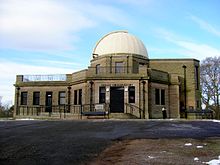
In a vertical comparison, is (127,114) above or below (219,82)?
below

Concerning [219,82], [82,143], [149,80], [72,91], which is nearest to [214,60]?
[219,82]

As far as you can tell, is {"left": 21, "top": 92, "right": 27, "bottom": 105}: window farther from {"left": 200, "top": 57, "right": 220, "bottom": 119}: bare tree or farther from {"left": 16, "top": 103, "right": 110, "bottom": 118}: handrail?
{"left": 200, "top": 57, "right": 220, "bottom": 119}: bare tree

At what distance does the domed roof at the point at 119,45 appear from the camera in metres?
37.9

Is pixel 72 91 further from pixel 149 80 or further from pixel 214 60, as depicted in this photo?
pixel 214 60

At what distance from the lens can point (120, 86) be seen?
104ft

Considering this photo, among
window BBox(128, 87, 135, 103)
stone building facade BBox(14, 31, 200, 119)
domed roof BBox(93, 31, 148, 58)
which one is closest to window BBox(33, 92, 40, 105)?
stone building facade BBox(14, 31, 200, 119)

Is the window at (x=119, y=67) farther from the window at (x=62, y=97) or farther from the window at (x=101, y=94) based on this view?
the window at (x=62, y=97)

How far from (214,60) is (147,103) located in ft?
79.9

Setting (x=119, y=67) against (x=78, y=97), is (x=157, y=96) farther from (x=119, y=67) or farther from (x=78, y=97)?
(x=78, y=97)

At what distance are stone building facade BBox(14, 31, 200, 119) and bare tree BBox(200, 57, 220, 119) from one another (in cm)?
980

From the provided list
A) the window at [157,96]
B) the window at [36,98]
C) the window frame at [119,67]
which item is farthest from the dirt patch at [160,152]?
the window at [36,98]

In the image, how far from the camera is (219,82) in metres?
49.6

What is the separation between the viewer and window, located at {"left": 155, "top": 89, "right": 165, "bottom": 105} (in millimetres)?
33847

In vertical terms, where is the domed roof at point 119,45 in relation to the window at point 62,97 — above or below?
above
